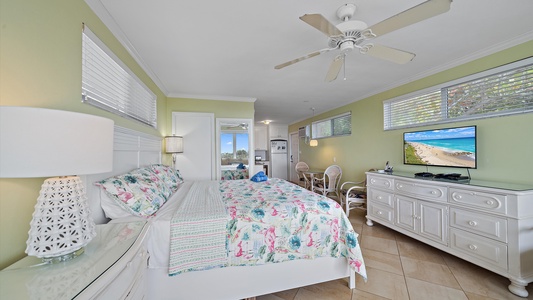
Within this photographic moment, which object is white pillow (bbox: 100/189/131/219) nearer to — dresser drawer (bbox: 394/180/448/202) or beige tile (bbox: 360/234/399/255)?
beige tile (bbox: 360/234/399/255)

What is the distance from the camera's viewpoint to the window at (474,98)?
199 centimetres

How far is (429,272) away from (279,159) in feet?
19.1

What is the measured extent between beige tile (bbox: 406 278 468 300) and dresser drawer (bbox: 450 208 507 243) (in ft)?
2.05

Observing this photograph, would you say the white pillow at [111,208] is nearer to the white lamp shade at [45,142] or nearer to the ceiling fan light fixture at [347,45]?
the white lamp shade at [45,142]

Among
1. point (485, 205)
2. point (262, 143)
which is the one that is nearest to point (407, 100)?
point (485, 205)

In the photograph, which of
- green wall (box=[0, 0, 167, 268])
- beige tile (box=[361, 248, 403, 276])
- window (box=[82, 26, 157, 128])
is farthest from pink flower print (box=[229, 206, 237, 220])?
beige tile (box=[361, 248, 403, 276])

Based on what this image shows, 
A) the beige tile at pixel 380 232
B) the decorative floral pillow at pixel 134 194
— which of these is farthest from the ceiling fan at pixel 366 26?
the beige tile at pixel 380 232

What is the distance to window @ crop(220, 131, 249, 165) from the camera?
13.8ft

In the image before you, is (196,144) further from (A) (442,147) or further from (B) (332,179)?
(A) (442,147)

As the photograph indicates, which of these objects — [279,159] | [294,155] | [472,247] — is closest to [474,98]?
[472,247]

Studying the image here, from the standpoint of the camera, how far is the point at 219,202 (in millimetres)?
1876

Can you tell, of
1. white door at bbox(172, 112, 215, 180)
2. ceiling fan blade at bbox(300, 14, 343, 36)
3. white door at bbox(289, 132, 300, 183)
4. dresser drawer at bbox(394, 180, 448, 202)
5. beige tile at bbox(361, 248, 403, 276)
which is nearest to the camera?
ceiling fan blade at bbox(300, 14, 343, 36)

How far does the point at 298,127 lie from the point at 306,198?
5432 mm

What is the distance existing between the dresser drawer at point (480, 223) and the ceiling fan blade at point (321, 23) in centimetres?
227
